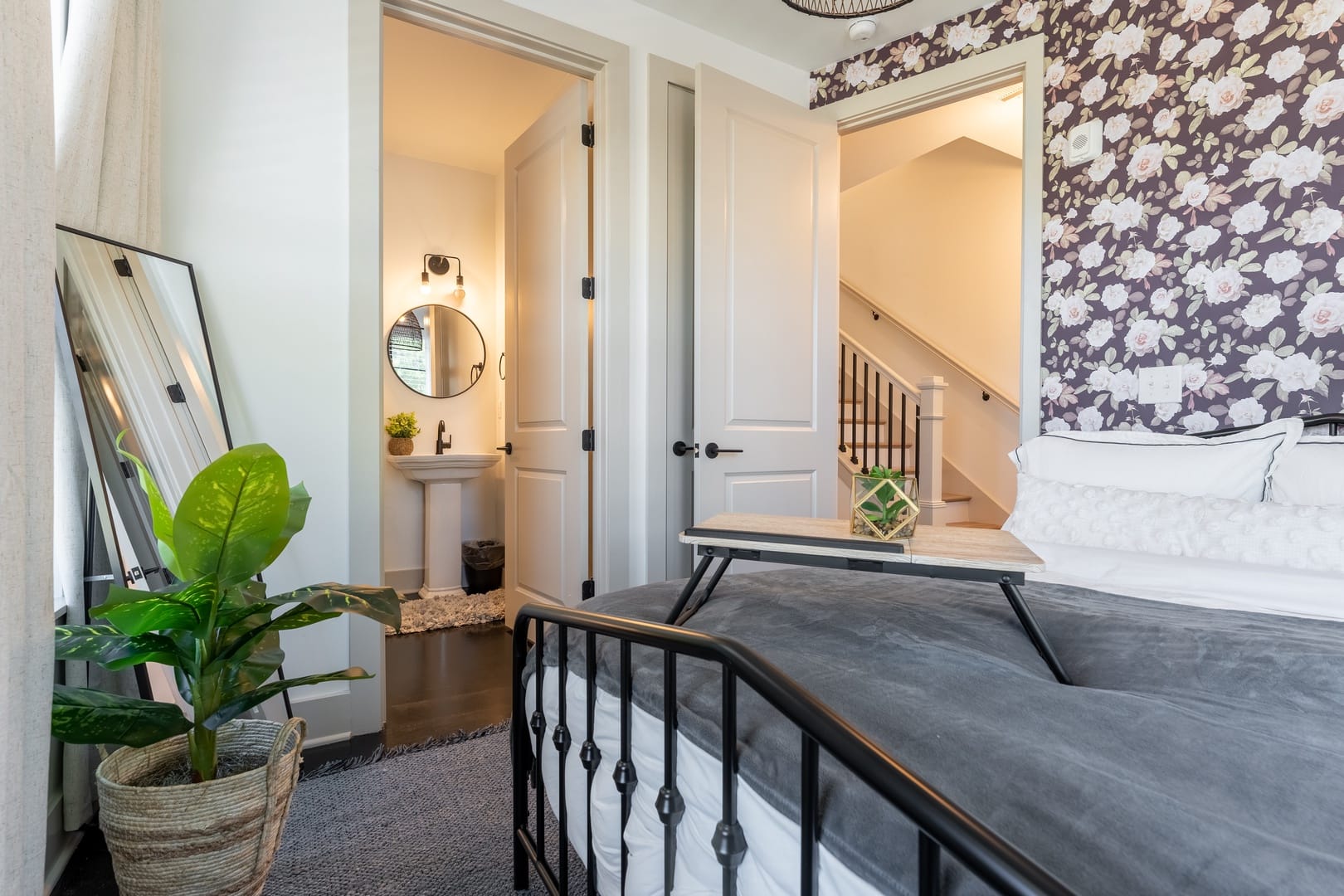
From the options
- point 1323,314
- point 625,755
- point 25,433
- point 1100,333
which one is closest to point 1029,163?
point 1100,333

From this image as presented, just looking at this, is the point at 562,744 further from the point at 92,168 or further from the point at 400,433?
→ the point at 400,433

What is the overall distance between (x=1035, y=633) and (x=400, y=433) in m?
3.93

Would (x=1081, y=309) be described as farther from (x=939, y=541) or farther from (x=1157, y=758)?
(x=1157, y=758)

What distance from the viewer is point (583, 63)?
2.69 metres

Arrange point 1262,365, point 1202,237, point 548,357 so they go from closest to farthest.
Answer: point 1262,365 → point 1202,237 → point 548,357

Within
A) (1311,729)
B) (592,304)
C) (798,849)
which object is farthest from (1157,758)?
(592,304)

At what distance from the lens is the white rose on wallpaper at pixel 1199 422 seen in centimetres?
211

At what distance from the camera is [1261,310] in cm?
202

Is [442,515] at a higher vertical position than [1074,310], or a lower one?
lower

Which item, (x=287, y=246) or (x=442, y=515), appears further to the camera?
(x=442, y=515)

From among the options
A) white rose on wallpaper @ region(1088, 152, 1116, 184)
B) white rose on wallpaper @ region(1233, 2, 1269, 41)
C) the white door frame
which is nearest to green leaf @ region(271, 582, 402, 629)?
the white door frame

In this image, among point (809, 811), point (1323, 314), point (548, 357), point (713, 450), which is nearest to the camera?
point (809, 811)

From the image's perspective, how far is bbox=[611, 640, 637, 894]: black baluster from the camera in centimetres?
102

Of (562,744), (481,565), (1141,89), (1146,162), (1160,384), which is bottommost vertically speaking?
(481,565)
